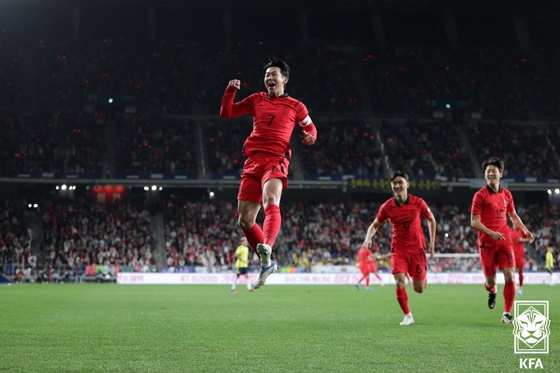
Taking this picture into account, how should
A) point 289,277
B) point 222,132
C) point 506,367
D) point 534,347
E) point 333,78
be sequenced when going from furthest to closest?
point 333,78
point 222,132
point 289,277
point 534,347
point 506,367

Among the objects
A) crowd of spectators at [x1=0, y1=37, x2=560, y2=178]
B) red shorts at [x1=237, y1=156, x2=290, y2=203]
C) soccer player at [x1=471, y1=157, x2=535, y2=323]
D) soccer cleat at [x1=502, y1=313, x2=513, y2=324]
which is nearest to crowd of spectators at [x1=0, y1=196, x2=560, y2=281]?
crowd of spectators at [x1=0, y1=37, x2=560, y2=178]

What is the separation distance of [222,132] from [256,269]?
36.2 feet

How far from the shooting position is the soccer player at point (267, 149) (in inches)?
332

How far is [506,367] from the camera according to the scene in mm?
7129

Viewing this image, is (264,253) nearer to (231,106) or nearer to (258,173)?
(258,173)

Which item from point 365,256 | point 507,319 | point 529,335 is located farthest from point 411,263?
point 365,256

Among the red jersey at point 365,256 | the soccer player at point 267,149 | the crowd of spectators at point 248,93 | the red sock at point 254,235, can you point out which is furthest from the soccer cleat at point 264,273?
the crowd of spectators at point 248,93

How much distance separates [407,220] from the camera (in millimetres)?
13117

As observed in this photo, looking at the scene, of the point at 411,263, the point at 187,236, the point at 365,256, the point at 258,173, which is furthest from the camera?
the point at 187,236

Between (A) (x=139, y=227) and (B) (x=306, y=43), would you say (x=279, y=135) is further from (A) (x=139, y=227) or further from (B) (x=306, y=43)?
(B) (x=306, y=43)

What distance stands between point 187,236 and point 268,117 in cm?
3794

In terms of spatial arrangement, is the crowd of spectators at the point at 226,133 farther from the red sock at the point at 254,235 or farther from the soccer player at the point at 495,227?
the red sock at the point at 254,235

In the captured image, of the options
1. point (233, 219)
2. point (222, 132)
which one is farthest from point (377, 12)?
point (233, 219)

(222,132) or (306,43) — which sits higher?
(306,43)
